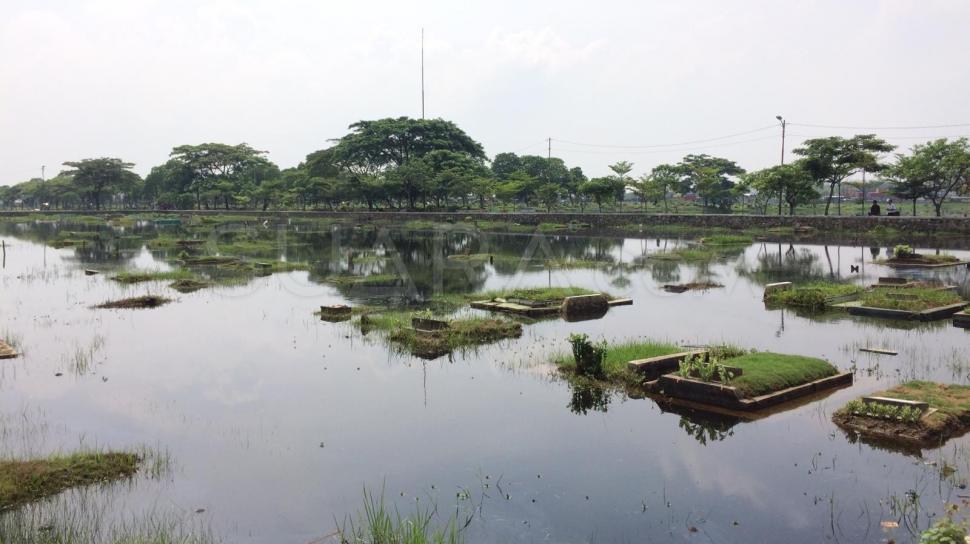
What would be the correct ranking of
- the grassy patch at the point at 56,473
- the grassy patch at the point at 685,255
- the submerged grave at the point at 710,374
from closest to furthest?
the grassy patch at the point at 56,473, the submerged grave at the point at 710,374, the grassy patch at the point at 685,255

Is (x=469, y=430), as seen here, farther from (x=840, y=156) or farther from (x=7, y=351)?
(x=840, y=156)

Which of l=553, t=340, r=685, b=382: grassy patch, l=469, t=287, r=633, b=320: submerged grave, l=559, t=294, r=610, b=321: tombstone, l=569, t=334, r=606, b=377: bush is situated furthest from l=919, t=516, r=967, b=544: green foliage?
l=469, t=287, r=633, b=320: submerged grave

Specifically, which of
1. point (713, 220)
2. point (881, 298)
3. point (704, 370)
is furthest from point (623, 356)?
point (713, 220)

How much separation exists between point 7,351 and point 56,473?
1000 cm

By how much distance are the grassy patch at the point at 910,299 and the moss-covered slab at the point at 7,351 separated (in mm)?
24592

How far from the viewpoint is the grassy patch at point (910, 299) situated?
69.9ft

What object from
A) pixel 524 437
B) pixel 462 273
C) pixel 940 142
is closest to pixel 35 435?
pixel 524 437

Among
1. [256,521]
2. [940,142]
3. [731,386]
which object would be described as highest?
[940,142]

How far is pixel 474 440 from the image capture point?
11.7 meters

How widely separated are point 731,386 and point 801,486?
10.2 feet

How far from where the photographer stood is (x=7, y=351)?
1786 centimetres

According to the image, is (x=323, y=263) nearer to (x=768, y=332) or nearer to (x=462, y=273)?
(x=462, y=273)

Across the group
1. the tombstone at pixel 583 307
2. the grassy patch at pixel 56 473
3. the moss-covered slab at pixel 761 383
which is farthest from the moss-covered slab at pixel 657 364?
the grassy patch at pixel 56 473

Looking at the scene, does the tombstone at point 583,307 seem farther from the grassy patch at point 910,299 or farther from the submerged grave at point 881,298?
the grassy patch at point 910,299
